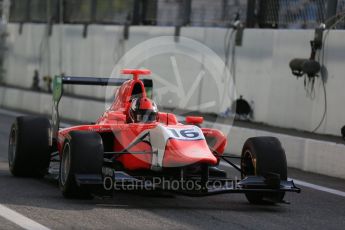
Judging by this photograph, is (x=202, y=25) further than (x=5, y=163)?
Yes

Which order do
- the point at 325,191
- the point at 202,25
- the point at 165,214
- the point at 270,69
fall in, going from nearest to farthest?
1. the point at 165,214
2. the point at 325,191
3. the point at 270,69
4. the point at 202,25

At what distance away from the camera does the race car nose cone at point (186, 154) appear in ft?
33.4

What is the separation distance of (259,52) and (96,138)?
384 inches

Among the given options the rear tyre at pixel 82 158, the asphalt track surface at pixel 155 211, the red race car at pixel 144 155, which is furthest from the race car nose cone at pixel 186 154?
the rear tyre at pixel 82 158

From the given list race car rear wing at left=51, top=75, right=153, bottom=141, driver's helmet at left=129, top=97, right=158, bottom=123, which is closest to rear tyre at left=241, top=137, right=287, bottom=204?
driver's helmet at left=129, top=97, right=158, bottom=123

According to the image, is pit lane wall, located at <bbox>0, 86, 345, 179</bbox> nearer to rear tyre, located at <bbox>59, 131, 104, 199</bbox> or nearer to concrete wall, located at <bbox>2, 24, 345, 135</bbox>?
concrete wall, located at <bbox>2, 24, 345, 135</bbox>

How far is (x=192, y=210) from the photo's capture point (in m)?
10.4

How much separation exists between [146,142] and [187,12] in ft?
41.8

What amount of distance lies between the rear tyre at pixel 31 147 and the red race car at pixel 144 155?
1cm

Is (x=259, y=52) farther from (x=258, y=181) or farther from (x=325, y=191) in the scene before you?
(x=258, y=181)

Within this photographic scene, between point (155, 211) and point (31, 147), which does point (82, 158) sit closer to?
point (155, 211)

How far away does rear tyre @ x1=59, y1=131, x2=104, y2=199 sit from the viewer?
10.4 m

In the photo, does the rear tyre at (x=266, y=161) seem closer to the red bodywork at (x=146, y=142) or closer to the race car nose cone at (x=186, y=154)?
the red bodywork at (x=146, y=142)

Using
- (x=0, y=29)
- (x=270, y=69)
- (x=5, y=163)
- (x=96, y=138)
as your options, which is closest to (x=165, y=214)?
(x=96, y=138)
